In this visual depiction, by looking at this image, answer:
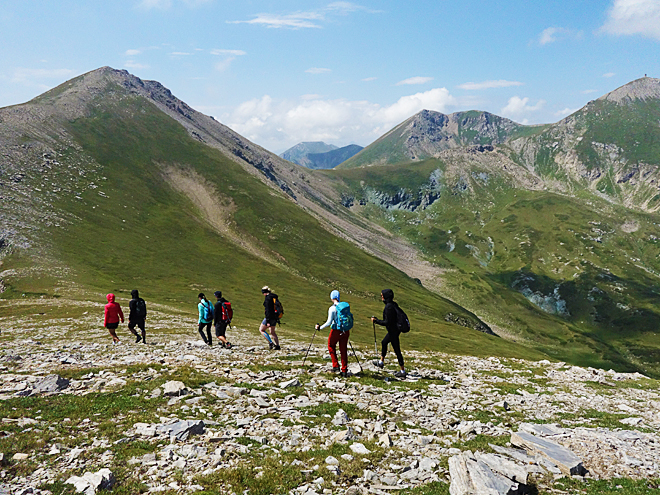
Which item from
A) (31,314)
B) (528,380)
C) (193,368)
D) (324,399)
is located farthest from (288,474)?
(31,314)

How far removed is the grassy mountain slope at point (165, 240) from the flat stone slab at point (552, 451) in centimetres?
4745

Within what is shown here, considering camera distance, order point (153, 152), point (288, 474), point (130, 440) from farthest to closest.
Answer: point (153, 152), point (130, 440), point (288, 474)

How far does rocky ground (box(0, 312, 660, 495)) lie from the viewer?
32.2 feet

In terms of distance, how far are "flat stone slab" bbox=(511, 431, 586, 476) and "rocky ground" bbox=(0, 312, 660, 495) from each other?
43mm

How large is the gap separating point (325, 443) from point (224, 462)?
3303 millimetres

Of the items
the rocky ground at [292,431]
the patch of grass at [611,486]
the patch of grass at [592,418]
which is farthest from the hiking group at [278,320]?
the patch of grass at [611,486]

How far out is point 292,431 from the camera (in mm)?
12891

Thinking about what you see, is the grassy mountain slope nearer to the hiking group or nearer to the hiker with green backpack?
the hiking group

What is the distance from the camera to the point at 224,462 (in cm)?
1056

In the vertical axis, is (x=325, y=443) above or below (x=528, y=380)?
above

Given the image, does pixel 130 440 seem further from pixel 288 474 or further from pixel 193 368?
pixel 193 368

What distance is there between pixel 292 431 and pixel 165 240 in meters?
124

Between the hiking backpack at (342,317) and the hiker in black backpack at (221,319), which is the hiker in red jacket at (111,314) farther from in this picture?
the hiking backpack at (342,317)

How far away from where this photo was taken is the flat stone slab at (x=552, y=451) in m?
10.7
